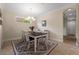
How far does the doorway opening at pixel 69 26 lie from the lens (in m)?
1.80

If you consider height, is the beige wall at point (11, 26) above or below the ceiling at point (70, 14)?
below

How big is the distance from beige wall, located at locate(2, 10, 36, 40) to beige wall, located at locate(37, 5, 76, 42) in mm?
378

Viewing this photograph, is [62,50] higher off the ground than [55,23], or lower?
lower

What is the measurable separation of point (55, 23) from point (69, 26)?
0.91 ft

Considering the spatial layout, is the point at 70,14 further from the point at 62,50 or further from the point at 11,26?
the point at 11,26

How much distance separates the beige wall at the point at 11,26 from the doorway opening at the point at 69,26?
0.73 meters

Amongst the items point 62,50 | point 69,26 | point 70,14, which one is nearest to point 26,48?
point 62,50

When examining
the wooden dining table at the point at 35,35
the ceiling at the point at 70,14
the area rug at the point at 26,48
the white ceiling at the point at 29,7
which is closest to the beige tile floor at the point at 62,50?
the area rug at the point at 26,48

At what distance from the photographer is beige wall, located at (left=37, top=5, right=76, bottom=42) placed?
1.82 metres

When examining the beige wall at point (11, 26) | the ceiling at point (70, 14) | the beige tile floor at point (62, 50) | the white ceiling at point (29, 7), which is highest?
the white ceiling at point (29, 7)

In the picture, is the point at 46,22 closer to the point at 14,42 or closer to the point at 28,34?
the point at 28,34

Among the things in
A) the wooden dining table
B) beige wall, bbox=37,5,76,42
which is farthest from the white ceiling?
the wooden dining table

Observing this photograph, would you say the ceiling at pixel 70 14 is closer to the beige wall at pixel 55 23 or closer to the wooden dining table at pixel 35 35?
the beige wall at pixel 55 23

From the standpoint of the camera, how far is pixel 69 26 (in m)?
1.83
